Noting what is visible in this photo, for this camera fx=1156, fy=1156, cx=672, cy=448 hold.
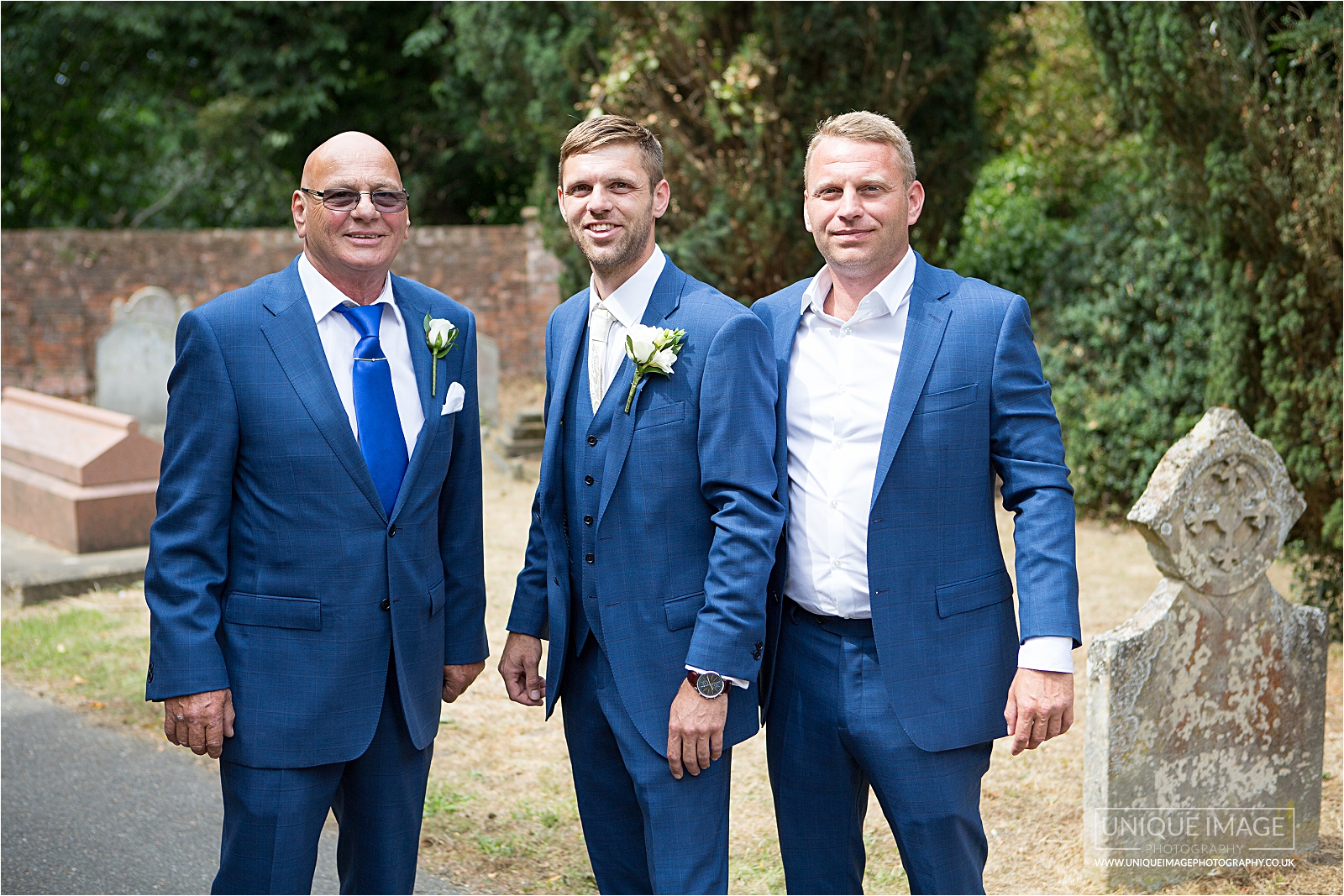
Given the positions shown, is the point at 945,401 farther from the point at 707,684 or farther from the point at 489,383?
the point at 489,383

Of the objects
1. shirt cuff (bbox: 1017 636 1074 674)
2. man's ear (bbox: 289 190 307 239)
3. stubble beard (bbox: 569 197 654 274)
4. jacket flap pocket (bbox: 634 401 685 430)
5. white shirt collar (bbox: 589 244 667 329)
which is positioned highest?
man's ear (bbox: 289 190 307 239)

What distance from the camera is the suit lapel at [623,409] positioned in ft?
8.77

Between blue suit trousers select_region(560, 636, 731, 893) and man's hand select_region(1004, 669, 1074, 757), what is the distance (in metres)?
0.67

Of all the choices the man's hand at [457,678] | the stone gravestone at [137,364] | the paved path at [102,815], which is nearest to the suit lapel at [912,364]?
the man's hand at [457,678]

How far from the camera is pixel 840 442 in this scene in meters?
2.72

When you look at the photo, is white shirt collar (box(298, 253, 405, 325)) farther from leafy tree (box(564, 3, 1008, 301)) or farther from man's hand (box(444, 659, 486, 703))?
leafy tree (box(564, 3, 1008, 301))

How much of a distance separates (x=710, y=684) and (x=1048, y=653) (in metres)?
0.76

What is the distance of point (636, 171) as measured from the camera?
8.82 ft

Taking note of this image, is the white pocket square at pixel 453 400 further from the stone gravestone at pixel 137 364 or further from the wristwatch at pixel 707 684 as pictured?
the stone gravestone at pixel 137 364

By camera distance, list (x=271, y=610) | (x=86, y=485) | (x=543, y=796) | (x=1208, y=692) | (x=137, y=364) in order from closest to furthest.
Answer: (x=271, y=610), (x=1208, y=692), (x=543, y=796), (x=86, y=485), (x=137, y=364)

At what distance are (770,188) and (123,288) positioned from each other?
10.3 metres

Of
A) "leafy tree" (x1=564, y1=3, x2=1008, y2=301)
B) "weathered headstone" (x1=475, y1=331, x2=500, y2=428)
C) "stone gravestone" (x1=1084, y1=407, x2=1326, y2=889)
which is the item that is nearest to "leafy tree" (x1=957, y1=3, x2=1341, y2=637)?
"leafy tree" (x1=564, y1=3, x2=1008, y2=301)

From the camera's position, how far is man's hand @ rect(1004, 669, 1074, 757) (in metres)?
2.59

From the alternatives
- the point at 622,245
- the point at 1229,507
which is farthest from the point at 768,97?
the point at 622,245
